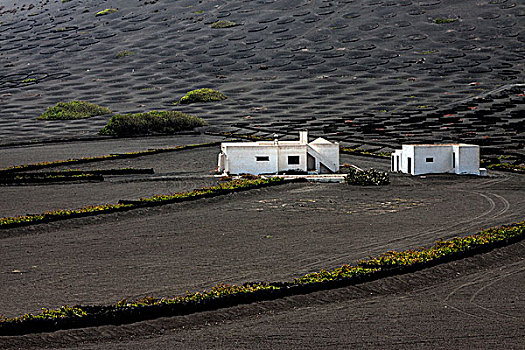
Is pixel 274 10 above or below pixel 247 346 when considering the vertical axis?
above

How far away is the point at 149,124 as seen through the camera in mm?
109000

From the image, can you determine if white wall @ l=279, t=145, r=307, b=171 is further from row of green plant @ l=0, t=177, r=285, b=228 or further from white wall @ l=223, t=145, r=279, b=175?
row of green plant @ l=0, t=177, r=285, b=228

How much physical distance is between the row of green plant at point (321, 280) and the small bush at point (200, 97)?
106095 millimetres

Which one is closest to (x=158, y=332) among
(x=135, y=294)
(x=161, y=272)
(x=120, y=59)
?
(x=135, y=294)

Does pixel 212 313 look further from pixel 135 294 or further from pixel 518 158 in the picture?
pixel 518 158

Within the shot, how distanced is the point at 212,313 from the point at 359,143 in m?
68.0

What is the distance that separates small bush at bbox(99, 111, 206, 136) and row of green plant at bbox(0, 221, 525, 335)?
80013 mm

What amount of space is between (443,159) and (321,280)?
134ft

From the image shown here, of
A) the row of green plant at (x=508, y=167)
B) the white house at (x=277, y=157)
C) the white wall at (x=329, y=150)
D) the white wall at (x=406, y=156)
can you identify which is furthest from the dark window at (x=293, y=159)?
the row of green plant at (x=508, y=167)

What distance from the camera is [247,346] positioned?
19.8 m

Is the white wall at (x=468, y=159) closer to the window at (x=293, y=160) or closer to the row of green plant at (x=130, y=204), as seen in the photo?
the window at (x=293, y=160)

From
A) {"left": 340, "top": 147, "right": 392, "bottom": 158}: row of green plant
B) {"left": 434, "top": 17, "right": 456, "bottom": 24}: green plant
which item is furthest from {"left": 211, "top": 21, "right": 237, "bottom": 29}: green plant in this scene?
{"left": 340, "top": 147, "right": 392, "bottom": 158}: row of green plant

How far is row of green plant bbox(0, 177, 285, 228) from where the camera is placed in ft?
127

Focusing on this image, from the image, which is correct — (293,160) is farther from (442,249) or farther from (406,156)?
(442,249)
